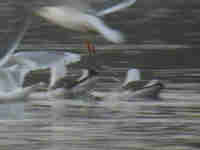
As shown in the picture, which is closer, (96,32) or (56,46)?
(96,32)

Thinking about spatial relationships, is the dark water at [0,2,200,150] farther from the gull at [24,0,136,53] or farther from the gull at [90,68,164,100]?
the gull at [24,0,136,53]

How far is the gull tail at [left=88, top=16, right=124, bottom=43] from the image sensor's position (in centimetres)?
1170

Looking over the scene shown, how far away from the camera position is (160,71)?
14.1 meters

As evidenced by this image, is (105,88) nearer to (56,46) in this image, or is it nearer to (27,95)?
(27,95)

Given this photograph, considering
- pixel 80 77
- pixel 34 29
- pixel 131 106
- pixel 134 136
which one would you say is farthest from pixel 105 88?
pixel 34 29

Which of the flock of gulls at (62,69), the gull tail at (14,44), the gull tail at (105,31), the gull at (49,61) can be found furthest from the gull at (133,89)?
the gull tail at (14,44)

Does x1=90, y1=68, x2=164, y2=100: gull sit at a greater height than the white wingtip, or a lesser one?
lesser

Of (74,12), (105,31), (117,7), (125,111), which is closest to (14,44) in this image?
(74,12)

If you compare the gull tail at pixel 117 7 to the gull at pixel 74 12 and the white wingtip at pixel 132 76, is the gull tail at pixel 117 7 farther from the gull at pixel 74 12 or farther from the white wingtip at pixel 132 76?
the white wingtip at pixel 132 76

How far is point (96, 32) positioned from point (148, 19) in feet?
20.6

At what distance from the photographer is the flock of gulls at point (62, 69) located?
40.0 ft

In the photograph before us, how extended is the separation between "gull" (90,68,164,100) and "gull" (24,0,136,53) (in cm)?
72

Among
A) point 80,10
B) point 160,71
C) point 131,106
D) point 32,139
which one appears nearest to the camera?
point 32,139

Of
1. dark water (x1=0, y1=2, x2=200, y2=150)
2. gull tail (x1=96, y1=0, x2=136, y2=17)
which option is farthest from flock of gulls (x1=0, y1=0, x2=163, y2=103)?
dark water (x1=0, y1=2, x2=200, y2=150)
